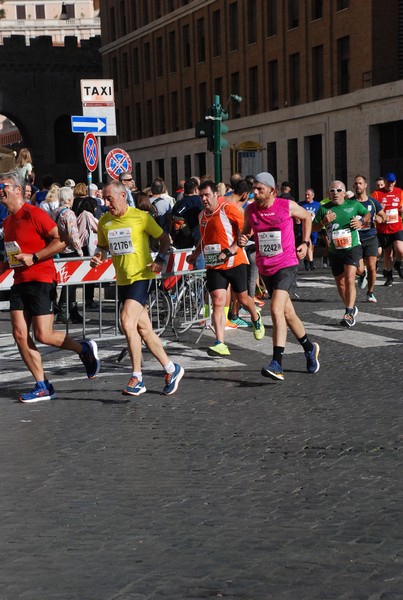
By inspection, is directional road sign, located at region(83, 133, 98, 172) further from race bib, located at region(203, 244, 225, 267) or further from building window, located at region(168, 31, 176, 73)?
building window, located at region(168, 31, 176, 73)

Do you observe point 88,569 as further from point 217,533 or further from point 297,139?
point 297,139

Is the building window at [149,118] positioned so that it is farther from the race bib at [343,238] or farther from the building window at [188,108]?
the race bib at [343,238]

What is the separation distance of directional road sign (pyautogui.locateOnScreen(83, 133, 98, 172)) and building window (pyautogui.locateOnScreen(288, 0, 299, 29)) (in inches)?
1023

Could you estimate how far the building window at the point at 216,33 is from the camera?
53250mm

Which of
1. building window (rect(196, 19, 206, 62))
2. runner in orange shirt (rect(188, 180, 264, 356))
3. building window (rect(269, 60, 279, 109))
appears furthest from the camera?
building window (rect(196, 19, 206, 62))

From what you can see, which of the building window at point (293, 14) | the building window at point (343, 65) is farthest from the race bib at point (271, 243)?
the building window at point (293, 14)

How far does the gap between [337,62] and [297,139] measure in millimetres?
4244

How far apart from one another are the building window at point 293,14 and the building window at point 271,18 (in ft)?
4.46

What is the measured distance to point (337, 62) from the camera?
139ft

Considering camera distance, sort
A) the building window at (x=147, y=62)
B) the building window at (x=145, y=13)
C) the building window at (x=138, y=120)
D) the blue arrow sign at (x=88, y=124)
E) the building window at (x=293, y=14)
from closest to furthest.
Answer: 1. the blue arrow sign at (x=88, y=124)
2. the building window at (x=293, y=14)
3. the building window at (x=145, y=13)
4. the building window at (x=147, y=62)
5. the building window at (x=138, y=120)

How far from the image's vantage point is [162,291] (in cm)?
1270

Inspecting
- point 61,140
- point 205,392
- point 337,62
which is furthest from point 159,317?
point 61,140

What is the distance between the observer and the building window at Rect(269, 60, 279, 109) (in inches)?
1877

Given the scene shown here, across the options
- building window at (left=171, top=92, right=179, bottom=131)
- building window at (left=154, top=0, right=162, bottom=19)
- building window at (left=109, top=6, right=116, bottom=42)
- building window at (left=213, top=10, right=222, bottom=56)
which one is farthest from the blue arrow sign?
building window at (left=109, top=6, right=116, bottom=42)
